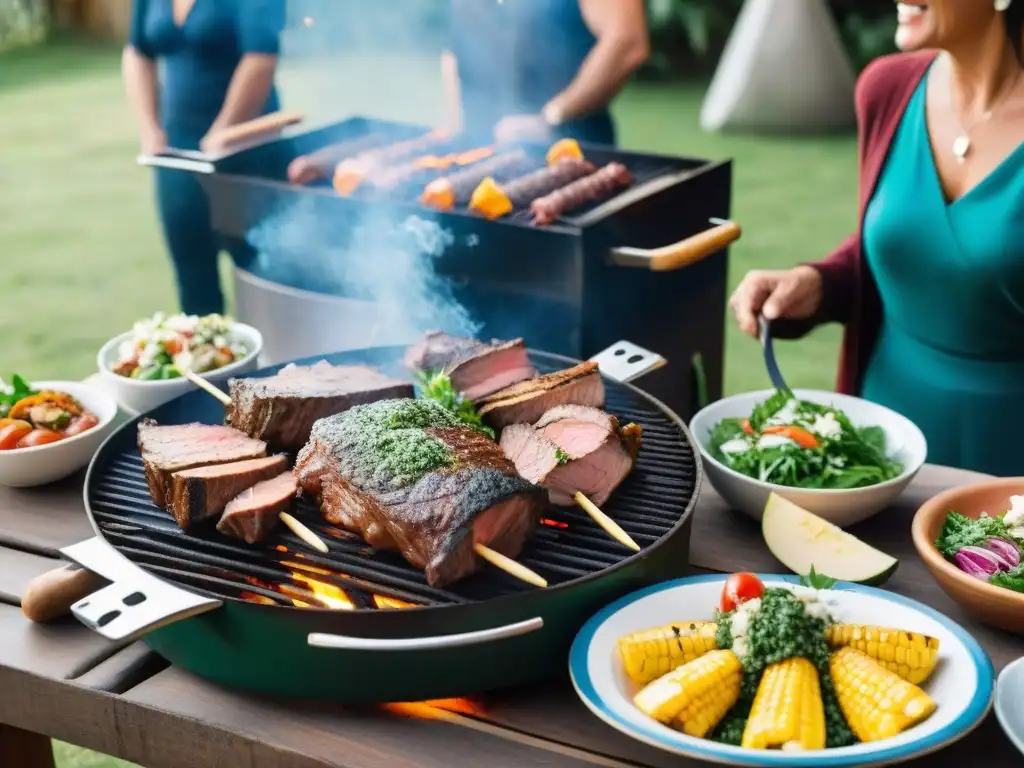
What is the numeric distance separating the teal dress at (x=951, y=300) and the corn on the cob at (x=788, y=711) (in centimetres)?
185

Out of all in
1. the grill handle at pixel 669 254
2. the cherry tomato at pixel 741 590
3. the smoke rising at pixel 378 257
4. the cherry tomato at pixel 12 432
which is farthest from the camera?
the smoke rising at pixel 378 257

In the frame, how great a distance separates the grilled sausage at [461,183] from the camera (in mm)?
3652

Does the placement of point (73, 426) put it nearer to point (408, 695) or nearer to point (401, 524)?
point (401, 524)

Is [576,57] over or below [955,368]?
over

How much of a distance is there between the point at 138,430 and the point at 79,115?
12882mm

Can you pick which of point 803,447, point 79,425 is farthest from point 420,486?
point 79,425

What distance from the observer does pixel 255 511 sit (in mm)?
2057

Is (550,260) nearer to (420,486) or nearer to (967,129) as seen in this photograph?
(967,129)

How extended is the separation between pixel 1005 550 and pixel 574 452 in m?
0.81

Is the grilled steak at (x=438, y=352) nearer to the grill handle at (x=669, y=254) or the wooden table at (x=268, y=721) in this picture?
the grill handle at (x=669, y=254)

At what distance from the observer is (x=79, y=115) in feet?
45.8

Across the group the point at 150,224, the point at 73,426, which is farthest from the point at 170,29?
the point at 150,224

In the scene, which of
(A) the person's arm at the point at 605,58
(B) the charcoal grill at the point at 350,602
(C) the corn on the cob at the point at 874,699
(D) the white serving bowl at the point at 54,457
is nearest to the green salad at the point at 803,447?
(B) the charcoal grill at the point at 350,602

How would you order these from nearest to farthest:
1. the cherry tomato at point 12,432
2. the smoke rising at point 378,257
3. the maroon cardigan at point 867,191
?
the cherry tomato at point 12,432 → the maroon cardigan at point 867,191 → the smoke rising at point 378,257
